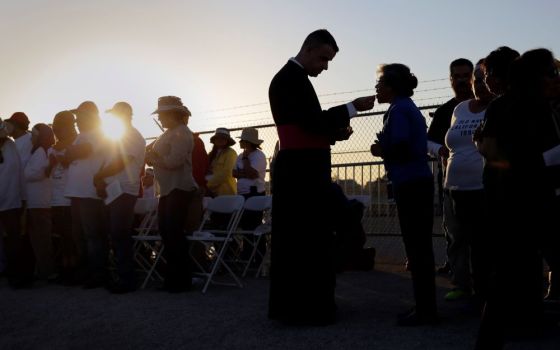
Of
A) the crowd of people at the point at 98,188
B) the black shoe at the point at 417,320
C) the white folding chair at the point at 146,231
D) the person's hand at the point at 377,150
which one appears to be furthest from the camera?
the white folding chair at the point at 146,231

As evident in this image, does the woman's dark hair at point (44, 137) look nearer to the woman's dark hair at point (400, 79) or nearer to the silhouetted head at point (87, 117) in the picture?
the silhouetted head at point (87, 117)

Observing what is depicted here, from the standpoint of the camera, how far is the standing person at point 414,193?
167 inches

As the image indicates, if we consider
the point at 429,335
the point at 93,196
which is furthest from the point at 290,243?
the point at 93,196

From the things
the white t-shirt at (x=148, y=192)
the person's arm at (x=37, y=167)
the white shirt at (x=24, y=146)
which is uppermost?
the white shirt at (x=24, y=146)

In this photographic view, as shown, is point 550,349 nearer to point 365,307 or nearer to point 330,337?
point 330,337

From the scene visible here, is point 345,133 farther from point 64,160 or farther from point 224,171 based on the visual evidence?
point 224,171

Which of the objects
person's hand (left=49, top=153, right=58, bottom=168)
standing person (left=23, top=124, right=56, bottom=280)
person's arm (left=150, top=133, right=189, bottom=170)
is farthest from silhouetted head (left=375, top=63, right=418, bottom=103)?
standing person (left=23, top=124, right=56, bottom=280)

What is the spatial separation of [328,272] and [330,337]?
1.91ft

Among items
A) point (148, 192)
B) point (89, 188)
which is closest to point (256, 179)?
point (89, 188)

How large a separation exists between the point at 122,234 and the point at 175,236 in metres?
0.57

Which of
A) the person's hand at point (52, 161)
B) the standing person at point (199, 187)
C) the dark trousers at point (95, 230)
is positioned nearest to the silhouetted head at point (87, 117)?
the person's hand at point (52, 161)

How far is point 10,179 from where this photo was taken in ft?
23.9

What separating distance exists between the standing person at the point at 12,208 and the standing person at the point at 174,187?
1829mm

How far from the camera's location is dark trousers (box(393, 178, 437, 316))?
4266 mm
